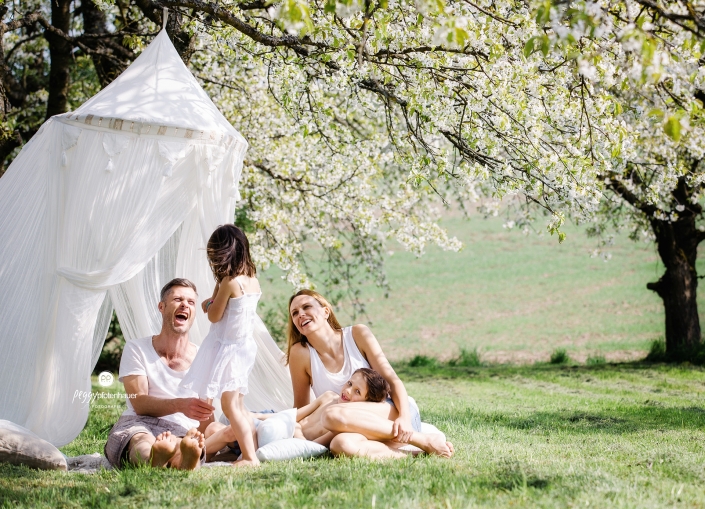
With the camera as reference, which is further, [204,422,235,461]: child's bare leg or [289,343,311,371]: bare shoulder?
[289,343,311,371]: bare shoulder

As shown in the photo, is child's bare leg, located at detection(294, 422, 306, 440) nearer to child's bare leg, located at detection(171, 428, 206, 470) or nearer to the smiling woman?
the smiling woman

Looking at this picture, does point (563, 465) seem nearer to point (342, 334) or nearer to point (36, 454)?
point (342, 334)

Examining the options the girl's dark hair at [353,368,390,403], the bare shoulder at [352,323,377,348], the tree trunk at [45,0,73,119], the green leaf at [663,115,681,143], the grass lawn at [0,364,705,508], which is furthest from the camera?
the tree trunk at [45,0,73,119]

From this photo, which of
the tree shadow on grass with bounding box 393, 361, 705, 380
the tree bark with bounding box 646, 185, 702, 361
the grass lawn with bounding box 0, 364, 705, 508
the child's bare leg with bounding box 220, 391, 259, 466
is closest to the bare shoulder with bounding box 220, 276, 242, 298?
the child's bare leg with bounding box 220, 391, 259, 466

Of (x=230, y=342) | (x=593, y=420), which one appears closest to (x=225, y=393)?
(x=230, y=342)

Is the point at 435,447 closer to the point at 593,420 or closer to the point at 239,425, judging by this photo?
the point at 239,425

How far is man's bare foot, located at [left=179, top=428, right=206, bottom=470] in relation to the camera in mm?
3857

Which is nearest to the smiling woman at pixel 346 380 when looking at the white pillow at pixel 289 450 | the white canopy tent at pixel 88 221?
the white pillow at pixel 289 450

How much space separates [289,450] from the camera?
4.29 meters

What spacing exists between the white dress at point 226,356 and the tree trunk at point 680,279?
8.72m

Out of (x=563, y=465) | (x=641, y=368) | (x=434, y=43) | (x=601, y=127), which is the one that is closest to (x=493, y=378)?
(x=641, y=368)

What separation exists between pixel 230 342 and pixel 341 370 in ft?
2.82

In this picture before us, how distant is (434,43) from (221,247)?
7.90 feet

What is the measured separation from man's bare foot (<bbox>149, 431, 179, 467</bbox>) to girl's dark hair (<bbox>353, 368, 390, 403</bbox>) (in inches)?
45.9
